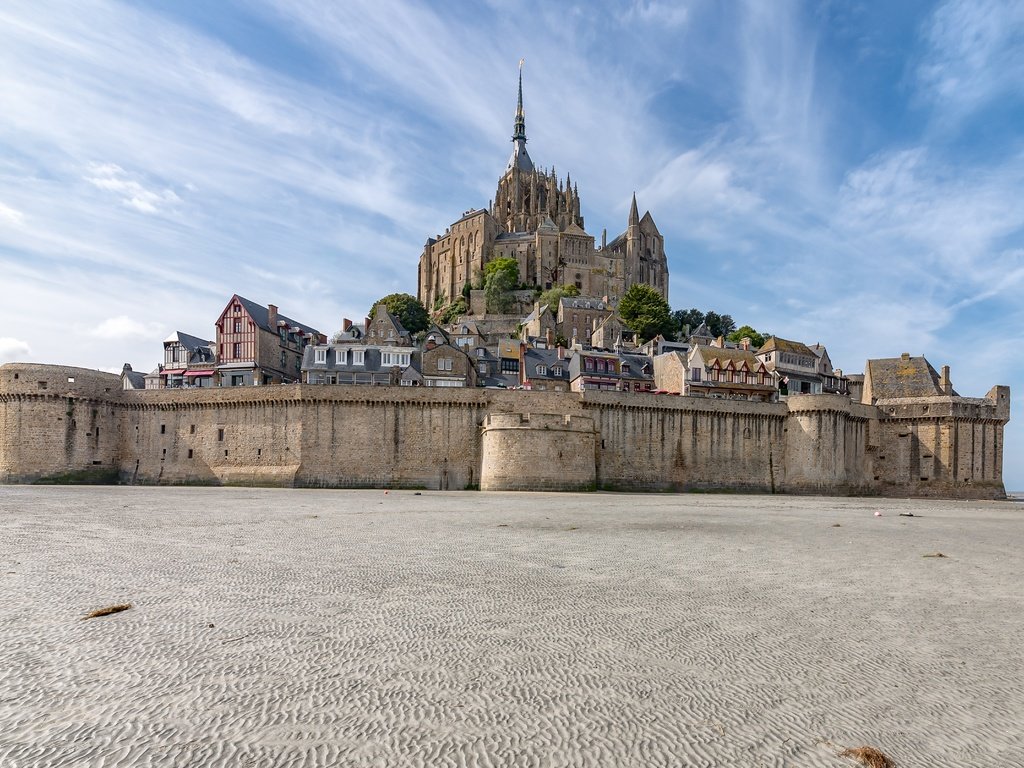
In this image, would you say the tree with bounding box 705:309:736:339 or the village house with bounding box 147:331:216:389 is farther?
the tree with bounding box 705:309:736:339

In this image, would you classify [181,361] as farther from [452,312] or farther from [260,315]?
[452,312]

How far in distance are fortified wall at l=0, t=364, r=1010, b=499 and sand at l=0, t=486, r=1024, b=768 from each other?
1033 inches

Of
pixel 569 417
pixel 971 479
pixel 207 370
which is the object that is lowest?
pixel 971 479

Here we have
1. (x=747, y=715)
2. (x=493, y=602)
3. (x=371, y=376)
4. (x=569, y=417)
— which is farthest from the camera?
(x=371, y=376)

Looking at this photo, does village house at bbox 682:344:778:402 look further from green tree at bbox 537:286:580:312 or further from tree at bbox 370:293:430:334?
tree at bbox 370:293:430:334

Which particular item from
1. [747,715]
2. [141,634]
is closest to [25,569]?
[141,634]

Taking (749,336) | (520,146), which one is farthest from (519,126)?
(749,336)

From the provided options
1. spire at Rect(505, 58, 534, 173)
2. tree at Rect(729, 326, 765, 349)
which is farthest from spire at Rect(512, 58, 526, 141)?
tree at Rect(729, 326, 765, 349)

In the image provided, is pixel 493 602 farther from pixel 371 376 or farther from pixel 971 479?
pixel 971 479

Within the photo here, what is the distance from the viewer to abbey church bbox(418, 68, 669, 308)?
104 m

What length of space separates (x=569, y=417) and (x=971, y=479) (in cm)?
3201

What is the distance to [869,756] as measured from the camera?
3.85 metres

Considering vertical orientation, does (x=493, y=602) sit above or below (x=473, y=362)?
below

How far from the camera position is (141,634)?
5953 millimetres
